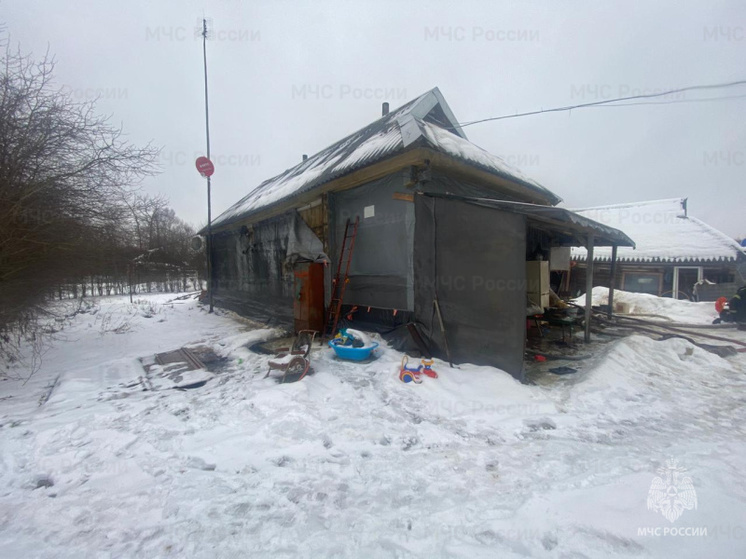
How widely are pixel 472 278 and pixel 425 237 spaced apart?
95cm

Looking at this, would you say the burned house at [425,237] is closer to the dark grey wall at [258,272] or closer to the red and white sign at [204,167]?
the dark grey wall at [258,272]

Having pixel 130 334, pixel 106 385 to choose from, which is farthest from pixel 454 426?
pixel 130 334

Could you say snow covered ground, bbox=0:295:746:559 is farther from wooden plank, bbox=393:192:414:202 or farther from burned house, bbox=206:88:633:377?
wooden plank, bbox=393:192:414:202

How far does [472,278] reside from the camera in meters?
4.41

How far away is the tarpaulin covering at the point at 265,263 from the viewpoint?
6918 mm

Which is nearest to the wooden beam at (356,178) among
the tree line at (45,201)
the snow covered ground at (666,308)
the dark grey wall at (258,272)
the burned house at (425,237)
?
the burned house at (425,237)

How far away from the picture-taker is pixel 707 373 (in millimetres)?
4719

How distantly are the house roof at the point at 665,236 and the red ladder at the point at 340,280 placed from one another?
1529 centimetres

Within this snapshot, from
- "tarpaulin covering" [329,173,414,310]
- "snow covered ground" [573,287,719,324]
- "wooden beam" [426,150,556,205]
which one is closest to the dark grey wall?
"tarpaulin covering" [329,173,414,310]

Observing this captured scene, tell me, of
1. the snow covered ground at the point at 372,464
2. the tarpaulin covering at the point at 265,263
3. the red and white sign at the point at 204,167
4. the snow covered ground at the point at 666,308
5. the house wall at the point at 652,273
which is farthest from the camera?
the house wall at the point at 652,273

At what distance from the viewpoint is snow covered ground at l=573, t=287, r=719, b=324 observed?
9859mm

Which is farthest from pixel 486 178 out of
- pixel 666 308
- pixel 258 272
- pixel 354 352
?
pixel 666 308

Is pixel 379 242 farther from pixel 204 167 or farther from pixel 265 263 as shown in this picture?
pixel 204 167

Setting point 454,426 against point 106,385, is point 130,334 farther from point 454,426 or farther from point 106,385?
point 454,426
